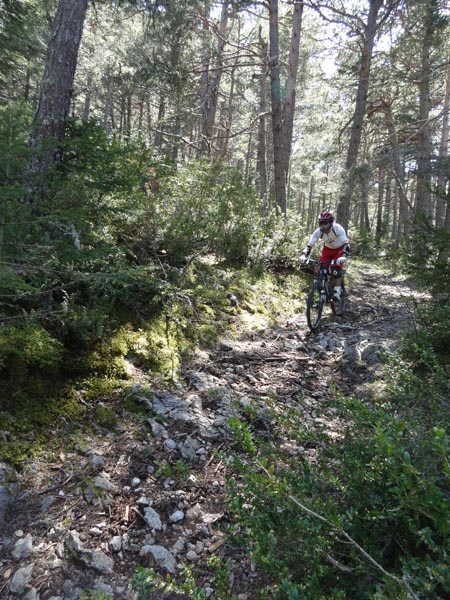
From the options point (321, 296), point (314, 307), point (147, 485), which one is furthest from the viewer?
point (321, 296)

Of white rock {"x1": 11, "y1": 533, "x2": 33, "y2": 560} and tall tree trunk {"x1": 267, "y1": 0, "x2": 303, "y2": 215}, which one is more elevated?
tall tree trunk {"x1": 267, "y1": 0, "x2": 303, "y2": 215}

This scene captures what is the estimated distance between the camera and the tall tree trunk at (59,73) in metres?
4.84

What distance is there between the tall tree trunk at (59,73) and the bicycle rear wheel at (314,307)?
4622 mm

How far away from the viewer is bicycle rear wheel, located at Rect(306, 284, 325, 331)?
701 cm

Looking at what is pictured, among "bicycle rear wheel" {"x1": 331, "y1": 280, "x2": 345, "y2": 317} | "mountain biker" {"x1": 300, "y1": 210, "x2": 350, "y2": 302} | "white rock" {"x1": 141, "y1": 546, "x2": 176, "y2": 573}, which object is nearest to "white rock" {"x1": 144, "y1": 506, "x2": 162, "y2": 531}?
"white rock" {"x1": 141, "y1": 546, "x2": 176, "y2": 573}

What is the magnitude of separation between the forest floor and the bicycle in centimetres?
187

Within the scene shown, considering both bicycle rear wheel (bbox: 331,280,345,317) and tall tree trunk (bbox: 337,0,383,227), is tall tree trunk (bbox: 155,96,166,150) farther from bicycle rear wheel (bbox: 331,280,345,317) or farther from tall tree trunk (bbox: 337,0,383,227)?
tall tree trunk (bbox: 337,0,383,227)

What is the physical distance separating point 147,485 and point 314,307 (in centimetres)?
487

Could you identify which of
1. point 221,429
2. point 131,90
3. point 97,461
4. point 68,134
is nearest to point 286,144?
point 131,90

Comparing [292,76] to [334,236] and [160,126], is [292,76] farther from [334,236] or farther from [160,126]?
[334,236]

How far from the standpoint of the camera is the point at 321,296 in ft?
24.0

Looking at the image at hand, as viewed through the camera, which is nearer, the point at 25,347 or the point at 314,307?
the point at 25,347

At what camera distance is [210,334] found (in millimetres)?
5672

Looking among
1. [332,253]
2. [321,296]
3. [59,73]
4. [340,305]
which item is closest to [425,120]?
[332,253]
